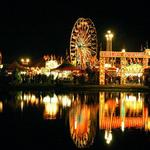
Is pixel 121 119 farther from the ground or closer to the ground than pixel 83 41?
closer to the ground

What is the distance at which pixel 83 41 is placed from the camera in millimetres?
49531

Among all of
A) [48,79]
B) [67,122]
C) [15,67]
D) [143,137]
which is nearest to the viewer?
[143,137]

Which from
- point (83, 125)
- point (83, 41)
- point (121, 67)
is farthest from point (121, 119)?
point (83, 41)

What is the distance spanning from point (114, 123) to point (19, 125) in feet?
10.5

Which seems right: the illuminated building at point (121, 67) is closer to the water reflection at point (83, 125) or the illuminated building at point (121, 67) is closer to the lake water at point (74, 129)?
the water reflection at point (83, 125)

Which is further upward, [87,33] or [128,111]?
[87,33]

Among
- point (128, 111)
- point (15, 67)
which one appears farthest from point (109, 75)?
point (128, 111)

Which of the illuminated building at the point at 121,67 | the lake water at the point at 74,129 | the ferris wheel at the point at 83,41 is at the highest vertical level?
the ferris wheel at the point at 83,41

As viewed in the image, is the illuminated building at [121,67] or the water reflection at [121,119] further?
the illuminated building at [121,67]

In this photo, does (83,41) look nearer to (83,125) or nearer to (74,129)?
(83,125)

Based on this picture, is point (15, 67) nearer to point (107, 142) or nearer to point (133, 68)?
point (133, 68)

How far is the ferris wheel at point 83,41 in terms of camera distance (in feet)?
161

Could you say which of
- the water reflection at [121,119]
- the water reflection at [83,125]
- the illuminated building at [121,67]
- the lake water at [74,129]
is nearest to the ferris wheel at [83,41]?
the illuminated building at [121,67]

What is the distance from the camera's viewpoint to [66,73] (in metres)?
53.4
